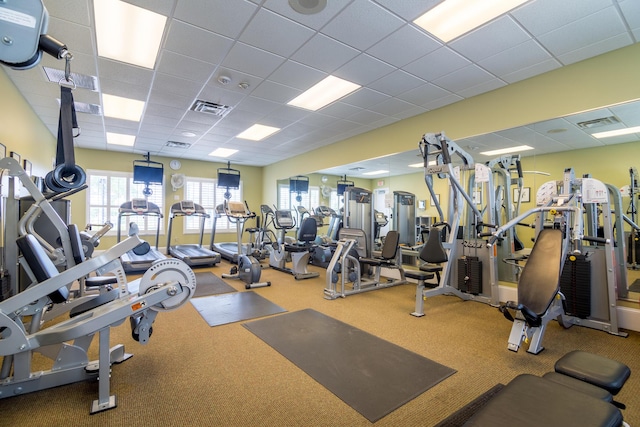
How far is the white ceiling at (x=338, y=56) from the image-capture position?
2607 mm

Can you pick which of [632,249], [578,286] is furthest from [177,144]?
[632,249]

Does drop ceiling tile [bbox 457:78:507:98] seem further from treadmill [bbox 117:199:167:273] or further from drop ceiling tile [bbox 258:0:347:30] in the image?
treadmill [bbox 117:199:167:273]

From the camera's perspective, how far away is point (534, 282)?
103 inches

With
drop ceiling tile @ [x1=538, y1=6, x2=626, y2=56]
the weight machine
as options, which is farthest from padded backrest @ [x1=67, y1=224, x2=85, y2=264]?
drop ceiling tile @ [x1=538, y1=6, x2=626, y2=56]

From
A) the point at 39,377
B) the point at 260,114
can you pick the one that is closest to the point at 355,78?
the point at 260,114

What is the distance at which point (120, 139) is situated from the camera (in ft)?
23.2

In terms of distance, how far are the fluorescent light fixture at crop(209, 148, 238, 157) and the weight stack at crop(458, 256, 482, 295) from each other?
625cm

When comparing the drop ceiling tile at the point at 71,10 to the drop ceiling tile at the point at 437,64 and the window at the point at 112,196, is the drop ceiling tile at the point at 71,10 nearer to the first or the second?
the drop ceiling tile at the point at 437,64

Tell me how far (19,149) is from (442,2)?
19.0 feet

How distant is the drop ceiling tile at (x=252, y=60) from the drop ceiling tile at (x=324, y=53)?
0.90 feet

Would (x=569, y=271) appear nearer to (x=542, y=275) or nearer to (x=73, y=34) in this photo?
(x=542, y=275)

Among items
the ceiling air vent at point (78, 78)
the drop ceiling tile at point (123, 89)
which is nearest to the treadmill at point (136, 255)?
the drop ceiling tile at point (123, 89)

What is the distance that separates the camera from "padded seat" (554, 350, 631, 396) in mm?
1250

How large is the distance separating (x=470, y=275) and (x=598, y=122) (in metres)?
2.34
